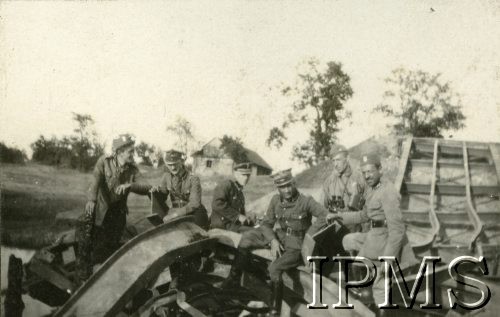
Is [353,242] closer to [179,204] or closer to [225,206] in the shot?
[225,206]

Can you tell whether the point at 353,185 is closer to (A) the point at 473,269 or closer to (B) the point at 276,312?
(A) the point at 473,269

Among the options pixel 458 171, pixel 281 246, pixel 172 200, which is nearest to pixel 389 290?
pixel 281 246

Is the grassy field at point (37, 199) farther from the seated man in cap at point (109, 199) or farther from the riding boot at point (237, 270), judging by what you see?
the riding boot at point (237, 270)

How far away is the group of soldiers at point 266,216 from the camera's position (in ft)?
11.8

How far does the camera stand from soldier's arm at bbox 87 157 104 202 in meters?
4.08

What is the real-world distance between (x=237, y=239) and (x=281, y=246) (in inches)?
17.1

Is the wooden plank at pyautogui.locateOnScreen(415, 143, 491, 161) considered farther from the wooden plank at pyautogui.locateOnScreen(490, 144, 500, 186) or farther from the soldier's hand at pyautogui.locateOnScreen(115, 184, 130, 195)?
the soldier's hand at pyautogui.locateOnScreen(115, 184, 130, 195)

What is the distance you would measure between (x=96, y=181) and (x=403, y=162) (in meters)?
4.47

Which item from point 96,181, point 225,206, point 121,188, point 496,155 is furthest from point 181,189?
point 496,155

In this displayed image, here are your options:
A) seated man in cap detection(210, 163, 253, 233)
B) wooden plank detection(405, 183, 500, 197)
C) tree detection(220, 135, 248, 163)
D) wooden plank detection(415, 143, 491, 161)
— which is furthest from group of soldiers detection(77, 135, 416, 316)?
tree detection(220, 135, 248, 163)

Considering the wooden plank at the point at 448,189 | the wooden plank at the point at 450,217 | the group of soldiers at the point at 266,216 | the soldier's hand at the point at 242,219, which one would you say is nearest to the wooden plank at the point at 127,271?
the group of soldiers at the point at 266,216

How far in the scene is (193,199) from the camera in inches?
166

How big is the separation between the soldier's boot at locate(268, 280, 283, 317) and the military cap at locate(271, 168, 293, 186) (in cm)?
99

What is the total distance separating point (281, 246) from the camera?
355 centimetres
